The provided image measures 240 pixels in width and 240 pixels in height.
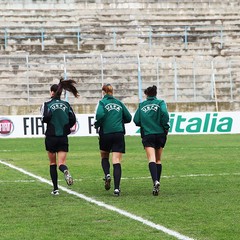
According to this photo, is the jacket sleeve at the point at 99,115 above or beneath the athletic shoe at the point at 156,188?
above

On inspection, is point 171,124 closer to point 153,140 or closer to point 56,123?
point 153,140

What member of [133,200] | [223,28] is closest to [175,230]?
[133,200]

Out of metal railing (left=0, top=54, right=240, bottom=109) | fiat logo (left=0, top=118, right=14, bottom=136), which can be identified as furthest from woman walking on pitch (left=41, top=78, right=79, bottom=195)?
metal railing (left=0, top=54, right=240, bottom=109)

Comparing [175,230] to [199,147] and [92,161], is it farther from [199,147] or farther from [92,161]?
[199,147]

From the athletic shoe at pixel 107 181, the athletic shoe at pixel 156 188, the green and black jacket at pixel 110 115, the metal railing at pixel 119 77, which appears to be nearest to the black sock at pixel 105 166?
the athletic shoe at pixel 107 181

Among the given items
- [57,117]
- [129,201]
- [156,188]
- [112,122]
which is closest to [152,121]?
[112,122]

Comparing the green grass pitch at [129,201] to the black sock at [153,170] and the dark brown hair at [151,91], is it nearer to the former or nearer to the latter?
the black sock at [153,170]

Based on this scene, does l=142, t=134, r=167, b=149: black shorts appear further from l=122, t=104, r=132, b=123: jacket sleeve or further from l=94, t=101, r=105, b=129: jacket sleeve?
l=94, t=101, r=105, b=129: jacket sleeve

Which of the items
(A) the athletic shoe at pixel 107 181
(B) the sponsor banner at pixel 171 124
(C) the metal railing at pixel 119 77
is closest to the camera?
(A) the athletic shoe at pixel 107 181

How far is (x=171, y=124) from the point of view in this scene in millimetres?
38250

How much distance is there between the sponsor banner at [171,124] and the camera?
37.0 m

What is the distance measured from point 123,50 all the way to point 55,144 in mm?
32754

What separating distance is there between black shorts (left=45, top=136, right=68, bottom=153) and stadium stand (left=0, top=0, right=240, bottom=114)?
84.0 feet

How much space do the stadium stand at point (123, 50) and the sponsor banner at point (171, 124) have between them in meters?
3.60
